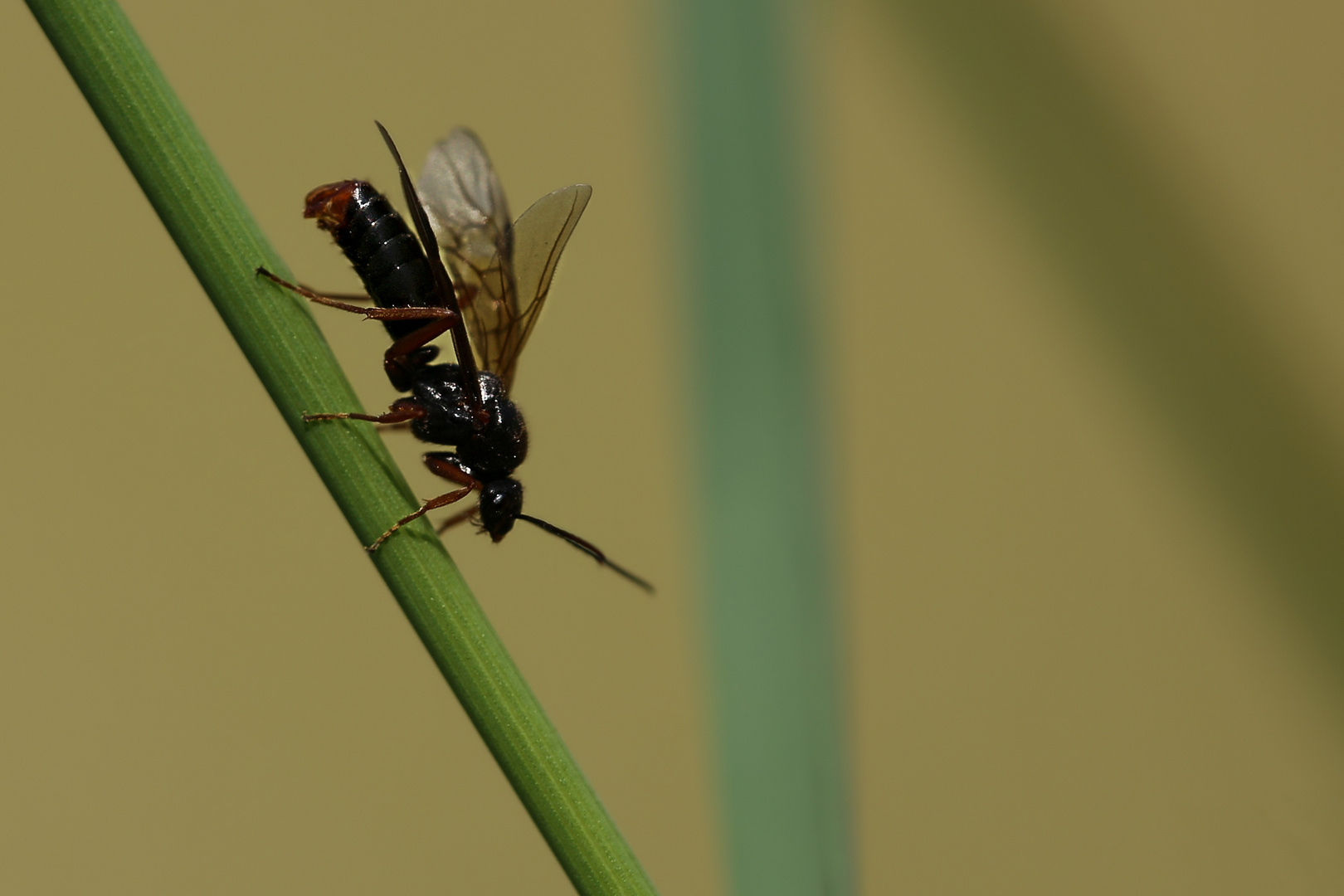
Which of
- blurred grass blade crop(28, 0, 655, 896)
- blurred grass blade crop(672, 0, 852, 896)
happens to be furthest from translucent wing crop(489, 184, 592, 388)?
blurred grass blade crop(28, 0, 655, 896)

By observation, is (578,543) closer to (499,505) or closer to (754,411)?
(499,505)

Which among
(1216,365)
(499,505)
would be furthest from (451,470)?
(1216,365)

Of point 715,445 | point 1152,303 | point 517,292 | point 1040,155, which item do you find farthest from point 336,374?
point 1152,303

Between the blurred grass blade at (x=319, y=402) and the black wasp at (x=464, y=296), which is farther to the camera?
the black wasp at (x=464, y=296)

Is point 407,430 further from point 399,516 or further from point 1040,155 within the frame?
point 1040,155

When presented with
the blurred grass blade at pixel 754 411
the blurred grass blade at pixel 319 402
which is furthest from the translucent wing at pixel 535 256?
the blurred grass blade at pixel 319 402

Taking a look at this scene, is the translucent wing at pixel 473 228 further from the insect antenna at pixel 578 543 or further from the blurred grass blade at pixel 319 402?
the blurred grass blade at pixel 319 402
